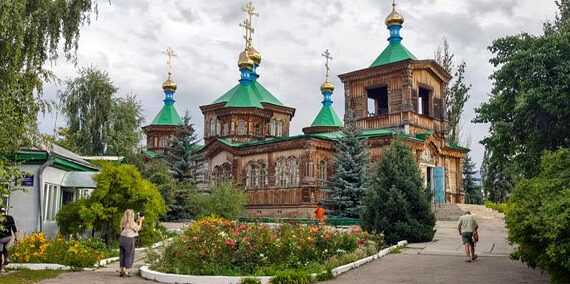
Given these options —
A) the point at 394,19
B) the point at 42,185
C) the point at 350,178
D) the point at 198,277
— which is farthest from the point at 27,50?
the point at 394,19

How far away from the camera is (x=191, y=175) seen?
27.3 meters

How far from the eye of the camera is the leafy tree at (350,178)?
22578mm

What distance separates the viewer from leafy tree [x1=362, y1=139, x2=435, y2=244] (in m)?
14.9

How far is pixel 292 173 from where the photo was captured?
85.8ft

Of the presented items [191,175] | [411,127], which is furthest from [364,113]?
[191,175]

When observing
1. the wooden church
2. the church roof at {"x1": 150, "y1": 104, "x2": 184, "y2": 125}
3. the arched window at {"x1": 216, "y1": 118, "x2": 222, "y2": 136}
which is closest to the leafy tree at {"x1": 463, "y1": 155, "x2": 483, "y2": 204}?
the wooden church

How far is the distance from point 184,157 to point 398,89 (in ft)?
38.9

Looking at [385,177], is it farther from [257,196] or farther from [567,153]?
[257,196]

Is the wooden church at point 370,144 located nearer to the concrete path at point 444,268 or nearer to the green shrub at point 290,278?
the concrete path at point 444,268

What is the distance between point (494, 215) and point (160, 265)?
66.4 ft

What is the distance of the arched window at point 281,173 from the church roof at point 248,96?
886cm

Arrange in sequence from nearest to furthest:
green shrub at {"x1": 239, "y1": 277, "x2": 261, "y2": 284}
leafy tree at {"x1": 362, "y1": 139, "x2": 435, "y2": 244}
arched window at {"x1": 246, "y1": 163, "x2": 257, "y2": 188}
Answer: green shrub at {"x1": 239, "y1": 277, "x2": 261, "y2": 284} < leafy tree at {"x1": 362, "y1": 139, "x2": 435, "y2": 244} < arched window at {"x1": 246, "y1": 163, "x2": 257, "y2": 188}

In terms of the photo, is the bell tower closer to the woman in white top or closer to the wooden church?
the wooden church

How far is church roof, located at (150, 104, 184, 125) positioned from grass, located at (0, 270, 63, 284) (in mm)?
32168
